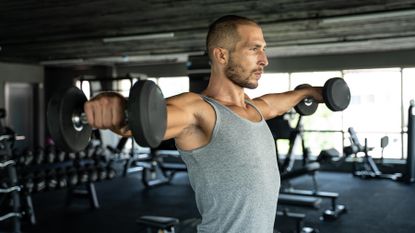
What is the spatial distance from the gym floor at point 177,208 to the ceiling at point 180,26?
1795 millimetres

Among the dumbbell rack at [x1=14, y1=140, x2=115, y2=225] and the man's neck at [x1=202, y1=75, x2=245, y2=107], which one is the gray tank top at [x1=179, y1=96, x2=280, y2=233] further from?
the dumbbell rack at [x1=14, y1=140, x2=115, y2=225]

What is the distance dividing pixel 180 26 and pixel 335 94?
3.23 meters

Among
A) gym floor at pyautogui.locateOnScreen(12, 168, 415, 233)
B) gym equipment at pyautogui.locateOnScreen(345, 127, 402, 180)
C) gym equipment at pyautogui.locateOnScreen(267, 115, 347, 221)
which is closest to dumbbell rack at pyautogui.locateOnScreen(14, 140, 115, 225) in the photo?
gym floor at pyautogui.locateOnScreen(12, 168, 415, 233)

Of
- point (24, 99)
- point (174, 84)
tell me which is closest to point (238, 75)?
point (174, 84)

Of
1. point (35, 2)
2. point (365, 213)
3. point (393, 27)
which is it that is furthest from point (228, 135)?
point (393, 27)

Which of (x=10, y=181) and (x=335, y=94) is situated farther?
(x=10, y=181)

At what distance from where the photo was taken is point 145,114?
796 mm

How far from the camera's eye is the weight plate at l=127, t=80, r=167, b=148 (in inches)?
31.1

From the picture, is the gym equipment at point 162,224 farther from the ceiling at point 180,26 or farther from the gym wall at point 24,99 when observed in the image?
the gym wall at point 24,99

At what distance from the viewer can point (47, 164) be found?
484cm

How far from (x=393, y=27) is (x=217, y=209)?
4.24 metres

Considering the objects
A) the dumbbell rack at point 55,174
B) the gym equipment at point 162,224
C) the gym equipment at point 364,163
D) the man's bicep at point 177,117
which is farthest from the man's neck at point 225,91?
the gym equipment at point 364,163

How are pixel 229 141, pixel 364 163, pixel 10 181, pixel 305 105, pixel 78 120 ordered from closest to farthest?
pixel 78 120 → pixel 229 141 → pixel 305 105 → pixel 10 181 → pixel 364 163

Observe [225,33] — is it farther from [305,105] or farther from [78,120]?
[305,105]
